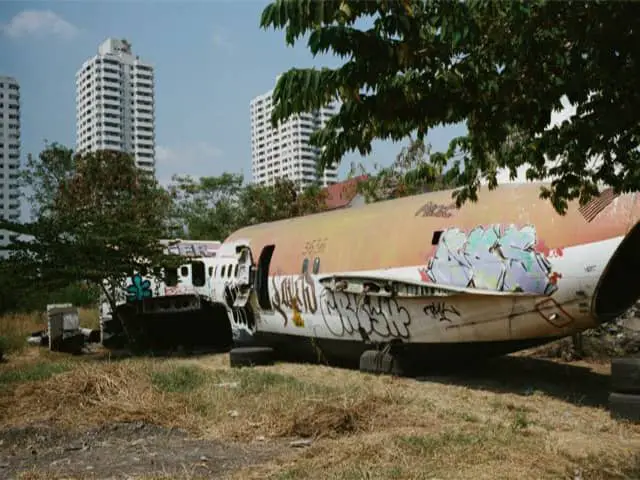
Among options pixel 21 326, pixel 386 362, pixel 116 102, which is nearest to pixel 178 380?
pixel 386 362

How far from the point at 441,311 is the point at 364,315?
2.13 meters

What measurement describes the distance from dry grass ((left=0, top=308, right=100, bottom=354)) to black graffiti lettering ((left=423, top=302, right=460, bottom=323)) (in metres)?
15.5

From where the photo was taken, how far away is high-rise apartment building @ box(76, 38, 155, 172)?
67.1 metres

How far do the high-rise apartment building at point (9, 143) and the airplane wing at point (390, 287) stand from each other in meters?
52.4

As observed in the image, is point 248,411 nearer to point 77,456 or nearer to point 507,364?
point 77,456

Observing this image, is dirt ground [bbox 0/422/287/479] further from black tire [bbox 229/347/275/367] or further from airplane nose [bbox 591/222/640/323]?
airplane nose [bbox 591/222/640/323]

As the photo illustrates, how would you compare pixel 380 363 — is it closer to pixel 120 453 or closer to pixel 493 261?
pixel 493 261

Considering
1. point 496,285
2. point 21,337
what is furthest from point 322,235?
point 21,337

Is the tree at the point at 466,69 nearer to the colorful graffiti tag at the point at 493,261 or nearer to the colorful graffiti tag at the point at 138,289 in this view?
the colorful graffiti tag at the point at 493,261

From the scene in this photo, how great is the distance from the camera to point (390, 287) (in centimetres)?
1355

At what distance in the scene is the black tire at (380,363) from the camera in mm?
14164

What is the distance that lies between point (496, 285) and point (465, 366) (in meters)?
3.70

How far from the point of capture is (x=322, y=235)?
16375 mm

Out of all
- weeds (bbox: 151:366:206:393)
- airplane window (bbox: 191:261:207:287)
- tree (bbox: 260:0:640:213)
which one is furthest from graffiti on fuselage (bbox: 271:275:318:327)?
tree (bbox: 260:0:640:213)
